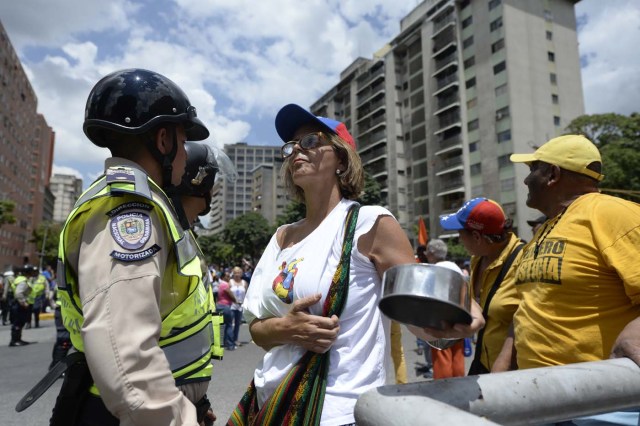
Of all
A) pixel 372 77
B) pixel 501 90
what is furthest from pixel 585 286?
pixel 372 77

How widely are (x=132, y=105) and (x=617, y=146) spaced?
121 ft

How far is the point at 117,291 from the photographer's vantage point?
49.9 inches

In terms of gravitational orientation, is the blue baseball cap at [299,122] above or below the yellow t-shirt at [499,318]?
above

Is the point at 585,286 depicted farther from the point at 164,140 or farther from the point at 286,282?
the point at 164,140

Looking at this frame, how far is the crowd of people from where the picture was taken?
1.28m

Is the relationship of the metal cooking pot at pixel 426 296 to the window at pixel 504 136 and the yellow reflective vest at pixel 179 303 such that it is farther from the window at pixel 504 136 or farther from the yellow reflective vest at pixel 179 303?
the window at pixel 504 136

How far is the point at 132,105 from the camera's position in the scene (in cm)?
173

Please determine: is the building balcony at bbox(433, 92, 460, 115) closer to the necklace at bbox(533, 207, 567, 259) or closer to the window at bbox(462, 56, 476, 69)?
the window at bbox(462, 56, 476, 69)

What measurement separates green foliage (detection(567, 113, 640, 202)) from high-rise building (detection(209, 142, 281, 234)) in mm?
125730

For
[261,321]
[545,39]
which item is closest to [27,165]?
[545,39]

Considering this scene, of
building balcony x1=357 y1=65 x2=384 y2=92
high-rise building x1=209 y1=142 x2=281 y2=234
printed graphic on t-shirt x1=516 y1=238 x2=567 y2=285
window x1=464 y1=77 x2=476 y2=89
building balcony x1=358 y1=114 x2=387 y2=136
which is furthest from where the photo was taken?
high-rise building x1=209 y1=142 x2=281 y2=234

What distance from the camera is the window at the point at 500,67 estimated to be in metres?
42.7

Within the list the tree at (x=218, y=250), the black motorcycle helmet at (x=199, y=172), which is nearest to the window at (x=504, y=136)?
the black motorcycle helmet at (x=199, y=172)

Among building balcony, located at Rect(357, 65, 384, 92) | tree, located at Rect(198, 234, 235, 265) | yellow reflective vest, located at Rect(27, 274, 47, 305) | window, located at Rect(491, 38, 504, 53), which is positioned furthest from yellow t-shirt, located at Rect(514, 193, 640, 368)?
tree, located at Rect(198, 234, 235, 265)
